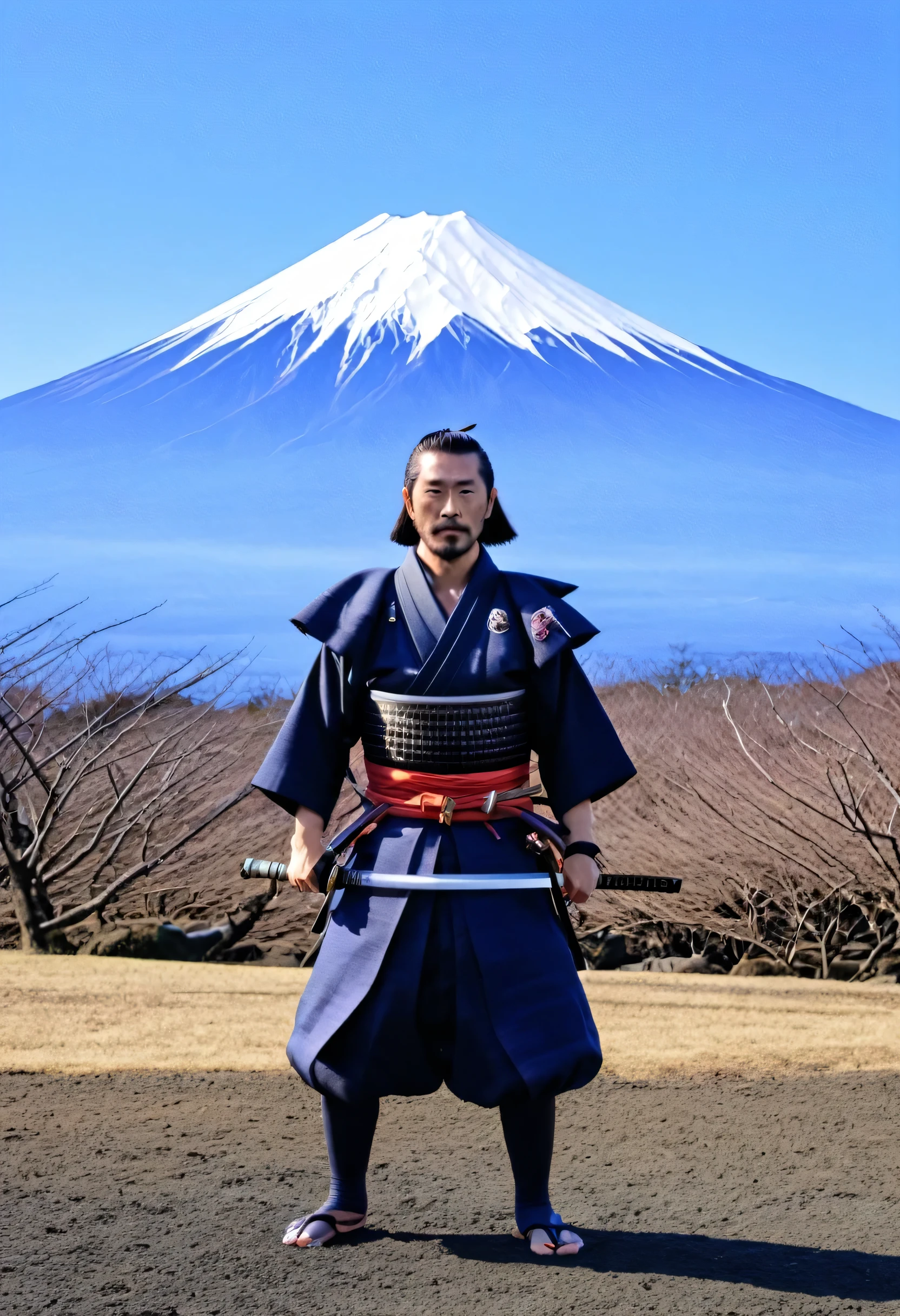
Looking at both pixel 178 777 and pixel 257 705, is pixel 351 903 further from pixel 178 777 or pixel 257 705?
pixel 257 705

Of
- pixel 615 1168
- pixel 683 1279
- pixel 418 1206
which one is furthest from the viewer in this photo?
pixel 615 1168

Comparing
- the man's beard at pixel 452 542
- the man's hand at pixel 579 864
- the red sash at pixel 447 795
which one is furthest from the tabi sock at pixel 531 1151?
the man's beard at pixel 452 542

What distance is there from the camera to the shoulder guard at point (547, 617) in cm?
305

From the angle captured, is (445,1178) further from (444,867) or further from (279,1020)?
(279,1020)

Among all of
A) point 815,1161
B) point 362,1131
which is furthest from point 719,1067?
point 362,1131

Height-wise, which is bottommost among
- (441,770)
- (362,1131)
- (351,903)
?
(362,1131)

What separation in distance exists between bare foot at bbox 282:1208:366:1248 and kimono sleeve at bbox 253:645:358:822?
931mm

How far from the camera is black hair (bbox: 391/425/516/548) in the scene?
3.14 meters

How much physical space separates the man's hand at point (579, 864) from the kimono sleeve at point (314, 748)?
1.89 ft

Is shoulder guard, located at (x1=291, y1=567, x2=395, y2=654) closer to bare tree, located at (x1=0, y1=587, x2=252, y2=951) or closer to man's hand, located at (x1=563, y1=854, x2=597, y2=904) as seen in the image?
man's hand, located at (x1=563, y1=854, x2=597, y2=904)

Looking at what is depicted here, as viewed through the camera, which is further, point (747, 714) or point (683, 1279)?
point (747, 714)

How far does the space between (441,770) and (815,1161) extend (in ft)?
6.22

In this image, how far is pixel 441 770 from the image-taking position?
3000 millimetres

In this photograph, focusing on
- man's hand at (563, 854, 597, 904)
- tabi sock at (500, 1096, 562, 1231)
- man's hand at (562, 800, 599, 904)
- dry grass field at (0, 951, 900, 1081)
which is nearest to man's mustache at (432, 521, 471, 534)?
man's hand at (562, 800, 599, 904)
